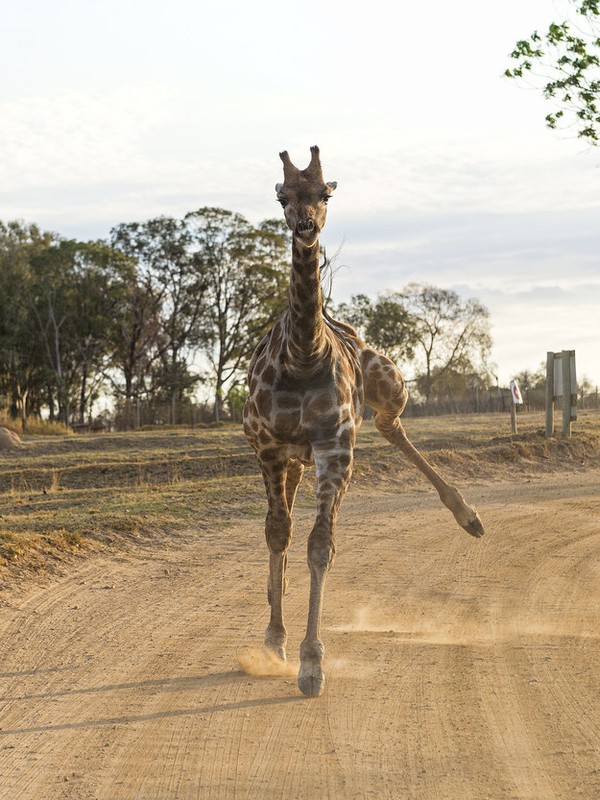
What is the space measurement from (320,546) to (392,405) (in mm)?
3141

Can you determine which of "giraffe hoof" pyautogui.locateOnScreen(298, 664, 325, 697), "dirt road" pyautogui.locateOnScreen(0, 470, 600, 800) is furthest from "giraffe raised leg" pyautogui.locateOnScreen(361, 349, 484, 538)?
"giraffe hoof" pyautogui.locateOnScreen(298, 664, 325, 697)

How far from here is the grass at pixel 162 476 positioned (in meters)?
12.0

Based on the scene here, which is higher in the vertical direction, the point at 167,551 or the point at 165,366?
the point at 165,366

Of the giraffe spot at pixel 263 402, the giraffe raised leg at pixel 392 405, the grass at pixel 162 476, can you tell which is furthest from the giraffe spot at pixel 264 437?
the grass at pixel 162 476

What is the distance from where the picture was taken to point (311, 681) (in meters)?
6.32

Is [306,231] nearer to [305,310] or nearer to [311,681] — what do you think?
[305,310]

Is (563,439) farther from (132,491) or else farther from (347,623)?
(347,623)

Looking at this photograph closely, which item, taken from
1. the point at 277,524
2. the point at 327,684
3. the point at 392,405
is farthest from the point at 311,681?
the point at 392,405

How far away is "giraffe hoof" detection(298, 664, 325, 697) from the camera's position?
20.7ft

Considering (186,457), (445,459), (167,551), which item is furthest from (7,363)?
(167,551)

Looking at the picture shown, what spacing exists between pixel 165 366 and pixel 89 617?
150ft

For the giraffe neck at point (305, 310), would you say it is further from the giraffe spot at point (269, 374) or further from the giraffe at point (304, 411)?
the giraffe spot at point (269, 374)

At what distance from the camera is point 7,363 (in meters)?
50.9

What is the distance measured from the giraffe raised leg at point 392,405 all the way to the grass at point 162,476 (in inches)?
138
